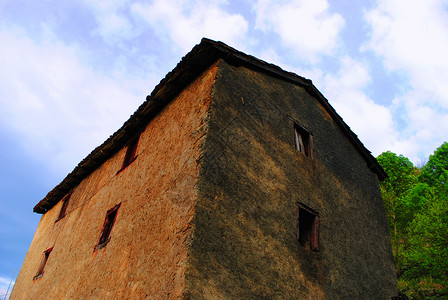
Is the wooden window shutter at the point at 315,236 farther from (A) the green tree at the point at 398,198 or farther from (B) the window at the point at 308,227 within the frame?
(A) the green tree at the point at 398,198

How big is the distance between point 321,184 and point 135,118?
17.2 feet

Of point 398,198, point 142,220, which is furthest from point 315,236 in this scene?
point 398,198

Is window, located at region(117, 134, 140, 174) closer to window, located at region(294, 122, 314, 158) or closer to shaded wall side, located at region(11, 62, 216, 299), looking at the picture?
shaded wall side, located at region(11, 62, 216, 299)

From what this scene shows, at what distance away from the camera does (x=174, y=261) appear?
4594 millimetres

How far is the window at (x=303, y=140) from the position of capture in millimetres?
7839

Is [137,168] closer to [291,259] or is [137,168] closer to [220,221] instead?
[220,221]

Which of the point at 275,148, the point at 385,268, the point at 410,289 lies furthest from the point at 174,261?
the point at 410,289

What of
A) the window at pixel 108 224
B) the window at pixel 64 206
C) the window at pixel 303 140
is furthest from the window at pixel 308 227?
the window at pixel 64 206

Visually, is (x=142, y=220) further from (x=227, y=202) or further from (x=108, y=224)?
(x=108, y=224)

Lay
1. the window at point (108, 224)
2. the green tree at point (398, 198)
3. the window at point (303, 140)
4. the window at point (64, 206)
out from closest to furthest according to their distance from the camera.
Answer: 1. the window at point (108, 224)
2. the window at point (303, 140)
3. the window at point (64, 206)
4. the green tree at point (398, 198)

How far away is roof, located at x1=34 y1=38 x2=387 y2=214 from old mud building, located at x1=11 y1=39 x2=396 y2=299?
1.4 inches

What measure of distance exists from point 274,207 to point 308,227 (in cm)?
138

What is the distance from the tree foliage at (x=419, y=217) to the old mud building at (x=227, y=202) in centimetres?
476

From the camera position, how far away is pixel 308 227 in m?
6.83
